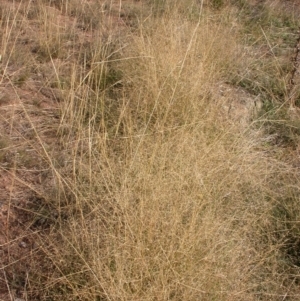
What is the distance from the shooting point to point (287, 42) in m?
4.57

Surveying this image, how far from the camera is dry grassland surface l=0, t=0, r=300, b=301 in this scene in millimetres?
1906

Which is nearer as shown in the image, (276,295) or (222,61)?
(276,295)

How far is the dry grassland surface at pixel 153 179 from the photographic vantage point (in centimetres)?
191

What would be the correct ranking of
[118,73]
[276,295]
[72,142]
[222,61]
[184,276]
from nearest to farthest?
1. [184,276]
2. [276,295]
3. [72,142]
4. [118,73]
5. [222,61]

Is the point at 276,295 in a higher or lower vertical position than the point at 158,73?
lower

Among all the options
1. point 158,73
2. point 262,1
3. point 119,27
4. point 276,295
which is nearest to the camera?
point 276,295

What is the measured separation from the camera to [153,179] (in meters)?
2.11

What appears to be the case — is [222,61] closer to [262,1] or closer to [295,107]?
[295,107]

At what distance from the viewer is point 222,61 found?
3740 mm

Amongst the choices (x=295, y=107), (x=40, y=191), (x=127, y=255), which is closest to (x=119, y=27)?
(x=295, y=107)

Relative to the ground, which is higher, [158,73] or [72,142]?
[158,73]

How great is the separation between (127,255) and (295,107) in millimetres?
2103

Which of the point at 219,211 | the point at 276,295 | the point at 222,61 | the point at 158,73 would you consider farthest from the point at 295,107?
the point at 276,295

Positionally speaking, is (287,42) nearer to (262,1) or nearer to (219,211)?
(262,1)
